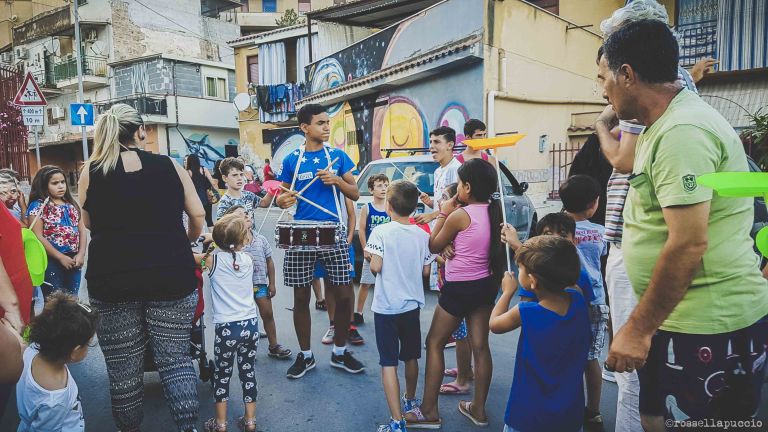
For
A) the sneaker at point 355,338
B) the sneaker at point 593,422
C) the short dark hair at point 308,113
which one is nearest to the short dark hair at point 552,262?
the sneaker at point 593,422

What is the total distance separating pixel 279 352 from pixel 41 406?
2.19 meters

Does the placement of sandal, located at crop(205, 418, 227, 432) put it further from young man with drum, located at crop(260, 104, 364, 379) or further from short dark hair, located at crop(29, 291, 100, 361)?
short dark hair, located at crop(29, 291, 100, 361)

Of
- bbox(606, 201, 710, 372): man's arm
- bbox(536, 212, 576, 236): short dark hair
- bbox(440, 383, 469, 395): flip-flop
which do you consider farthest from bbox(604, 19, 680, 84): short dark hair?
bbox(440, 383, 469, 395): flip-flop

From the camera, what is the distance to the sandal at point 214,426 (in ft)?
10.2

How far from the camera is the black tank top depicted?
106 inches

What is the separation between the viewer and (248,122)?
27172 millimetres

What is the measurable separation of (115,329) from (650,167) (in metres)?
2.73

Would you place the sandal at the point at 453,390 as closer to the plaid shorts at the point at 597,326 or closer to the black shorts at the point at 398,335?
the black shorts at the point at 398,335

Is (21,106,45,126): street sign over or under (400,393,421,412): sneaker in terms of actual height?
over

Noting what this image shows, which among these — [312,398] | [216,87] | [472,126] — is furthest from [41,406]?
[216,87]

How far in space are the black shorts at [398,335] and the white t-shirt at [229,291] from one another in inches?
33.6

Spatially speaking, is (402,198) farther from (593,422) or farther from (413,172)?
(413,172)

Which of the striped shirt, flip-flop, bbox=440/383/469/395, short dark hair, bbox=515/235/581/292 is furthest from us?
flip-flop, bbox=440/383/469/395

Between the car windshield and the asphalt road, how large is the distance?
2.74 metres
